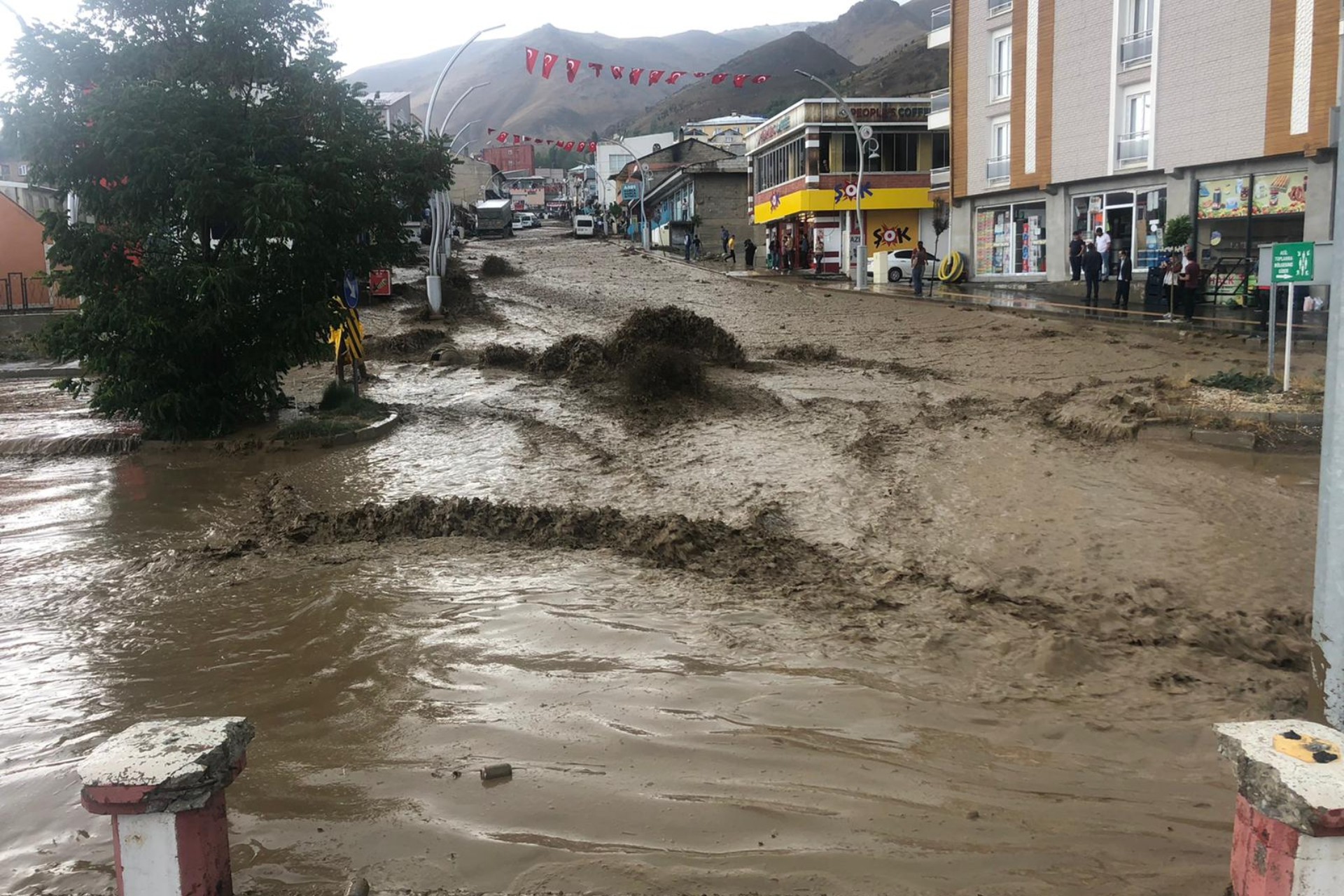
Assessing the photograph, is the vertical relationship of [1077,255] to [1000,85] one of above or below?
below

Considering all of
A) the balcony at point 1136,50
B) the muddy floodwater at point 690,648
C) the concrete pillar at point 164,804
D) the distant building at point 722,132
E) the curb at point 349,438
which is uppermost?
the distant building at point 722,132

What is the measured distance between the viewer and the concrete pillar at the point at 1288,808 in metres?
2.89

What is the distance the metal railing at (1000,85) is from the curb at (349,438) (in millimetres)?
29798

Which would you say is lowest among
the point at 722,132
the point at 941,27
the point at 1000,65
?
the point at 1000,65

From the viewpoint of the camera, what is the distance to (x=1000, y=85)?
3788cm

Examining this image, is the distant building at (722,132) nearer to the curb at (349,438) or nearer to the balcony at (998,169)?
the balcony at (998,169)

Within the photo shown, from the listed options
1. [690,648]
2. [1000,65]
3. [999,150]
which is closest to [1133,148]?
[999,150]

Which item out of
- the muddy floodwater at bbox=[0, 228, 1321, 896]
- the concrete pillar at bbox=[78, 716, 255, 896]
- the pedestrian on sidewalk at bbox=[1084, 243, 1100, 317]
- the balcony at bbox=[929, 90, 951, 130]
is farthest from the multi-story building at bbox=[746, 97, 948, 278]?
the concrete pillar at bbox=[78, 716, 255, 896]

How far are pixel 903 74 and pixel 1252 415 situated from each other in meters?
141

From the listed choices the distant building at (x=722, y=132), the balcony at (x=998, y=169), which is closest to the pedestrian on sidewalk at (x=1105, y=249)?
the balcony at (x=998, y=169)

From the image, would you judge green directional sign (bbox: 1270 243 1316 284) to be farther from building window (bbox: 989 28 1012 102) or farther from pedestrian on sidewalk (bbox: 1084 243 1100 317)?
building window (bbox: 989 28 1012 102)

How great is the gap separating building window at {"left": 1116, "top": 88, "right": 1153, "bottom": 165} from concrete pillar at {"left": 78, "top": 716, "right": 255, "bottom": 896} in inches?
1286

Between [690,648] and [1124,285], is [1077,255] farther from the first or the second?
[690,648]

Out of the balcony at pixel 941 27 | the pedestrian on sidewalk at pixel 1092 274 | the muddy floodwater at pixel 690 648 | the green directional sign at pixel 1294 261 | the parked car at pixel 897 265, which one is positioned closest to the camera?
the muddy floodwater at pixel 690 648
